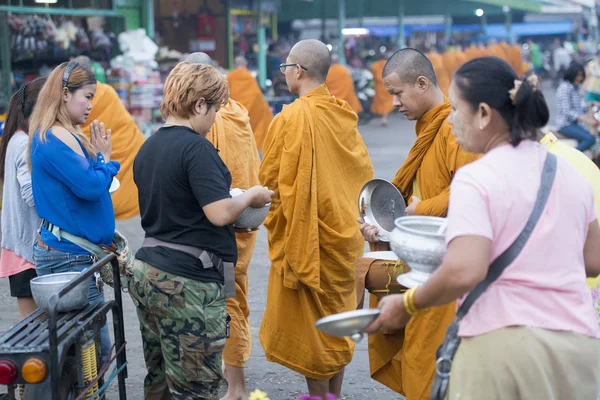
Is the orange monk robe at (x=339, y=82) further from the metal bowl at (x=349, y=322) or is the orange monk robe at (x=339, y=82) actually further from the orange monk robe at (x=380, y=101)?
the metal bowl at (x=349, y=322)

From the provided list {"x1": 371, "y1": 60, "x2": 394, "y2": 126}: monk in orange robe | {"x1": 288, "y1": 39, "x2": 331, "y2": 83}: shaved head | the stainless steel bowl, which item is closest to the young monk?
{"x1": 288, "y1": 39, "x2": 331, "y2": 83}: shaved head

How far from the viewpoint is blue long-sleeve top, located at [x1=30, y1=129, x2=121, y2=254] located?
3.45 metres

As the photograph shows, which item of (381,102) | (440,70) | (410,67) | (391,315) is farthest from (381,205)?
(440,70)

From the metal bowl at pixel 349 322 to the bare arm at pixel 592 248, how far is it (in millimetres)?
668

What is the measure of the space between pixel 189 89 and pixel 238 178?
133cm

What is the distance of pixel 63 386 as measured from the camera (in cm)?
305

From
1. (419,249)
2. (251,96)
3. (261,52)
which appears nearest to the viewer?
(419,249)

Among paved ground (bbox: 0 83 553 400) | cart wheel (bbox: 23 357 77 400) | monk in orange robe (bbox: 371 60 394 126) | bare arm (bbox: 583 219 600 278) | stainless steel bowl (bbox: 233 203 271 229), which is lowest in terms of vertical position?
monk in orange robe (bbox: 371 60 394 126)

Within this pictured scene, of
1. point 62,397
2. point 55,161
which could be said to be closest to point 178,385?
point 62,397

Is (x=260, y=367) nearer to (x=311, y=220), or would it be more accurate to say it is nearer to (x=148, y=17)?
(x=311, y=220)

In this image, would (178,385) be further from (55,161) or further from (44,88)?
(44,88)

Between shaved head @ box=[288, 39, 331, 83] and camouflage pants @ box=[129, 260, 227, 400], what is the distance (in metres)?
1.40

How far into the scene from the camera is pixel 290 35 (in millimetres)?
27719

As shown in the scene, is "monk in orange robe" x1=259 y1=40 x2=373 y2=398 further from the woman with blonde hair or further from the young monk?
the woman with blonde hair
